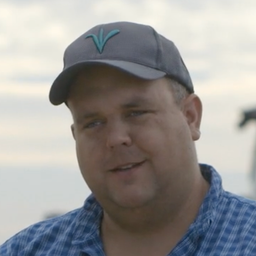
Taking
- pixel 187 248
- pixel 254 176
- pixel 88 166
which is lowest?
pixel 254 176

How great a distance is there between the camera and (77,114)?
4078 mm

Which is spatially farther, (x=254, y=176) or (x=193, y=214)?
(x=254, y=176)

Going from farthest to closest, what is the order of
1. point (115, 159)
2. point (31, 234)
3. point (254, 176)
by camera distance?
1. point (254, 176)
2. point (31, 234)
3. point (115, 159)

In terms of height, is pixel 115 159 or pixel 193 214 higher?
pixel 115 159

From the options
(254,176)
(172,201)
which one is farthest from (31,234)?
(254,176)

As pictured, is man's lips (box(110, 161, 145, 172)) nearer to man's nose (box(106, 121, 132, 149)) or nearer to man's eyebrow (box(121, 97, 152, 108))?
man's nose (box(106, 121, 132, 149))

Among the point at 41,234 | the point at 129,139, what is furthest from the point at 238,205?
the point at 41,234

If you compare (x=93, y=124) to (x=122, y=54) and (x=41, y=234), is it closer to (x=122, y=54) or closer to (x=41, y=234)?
(x=122, y=54)

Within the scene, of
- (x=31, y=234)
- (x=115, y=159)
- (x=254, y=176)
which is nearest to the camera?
(x=115, y=159)

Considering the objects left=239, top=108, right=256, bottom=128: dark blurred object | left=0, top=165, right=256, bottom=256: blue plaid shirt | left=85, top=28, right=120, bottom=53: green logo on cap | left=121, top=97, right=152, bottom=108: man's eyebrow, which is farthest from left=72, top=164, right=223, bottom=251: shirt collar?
left=239, top=108, right=256, bottom=128: dark blurred object

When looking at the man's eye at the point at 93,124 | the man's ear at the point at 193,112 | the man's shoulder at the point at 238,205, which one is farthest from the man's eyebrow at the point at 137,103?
the man's shoulder at the point at 238,205

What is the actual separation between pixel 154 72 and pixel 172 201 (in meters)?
0.47

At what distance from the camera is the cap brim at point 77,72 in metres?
3.96

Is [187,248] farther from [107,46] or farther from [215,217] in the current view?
[107,46]
